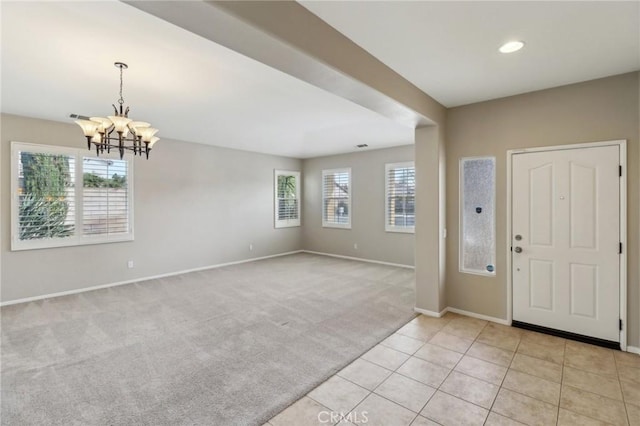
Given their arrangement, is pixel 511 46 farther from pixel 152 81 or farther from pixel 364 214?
pixel 364 214

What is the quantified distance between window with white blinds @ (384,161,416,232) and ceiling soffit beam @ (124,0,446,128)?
3.79 meters

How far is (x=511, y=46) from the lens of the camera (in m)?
2.38

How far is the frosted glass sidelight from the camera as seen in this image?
3646mm

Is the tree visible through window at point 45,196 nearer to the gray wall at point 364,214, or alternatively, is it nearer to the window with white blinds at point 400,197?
the gray wall at point 364,214

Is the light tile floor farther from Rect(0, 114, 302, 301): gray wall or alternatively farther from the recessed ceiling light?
Rect(0, 114, 302, 301): gray wall

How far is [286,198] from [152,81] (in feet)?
17.7

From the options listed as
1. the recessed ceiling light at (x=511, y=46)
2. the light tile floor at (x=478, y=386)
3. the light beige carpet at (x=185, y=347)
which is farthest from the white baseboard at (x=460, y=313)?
the recessed ceiling light at (x=511, y=46)

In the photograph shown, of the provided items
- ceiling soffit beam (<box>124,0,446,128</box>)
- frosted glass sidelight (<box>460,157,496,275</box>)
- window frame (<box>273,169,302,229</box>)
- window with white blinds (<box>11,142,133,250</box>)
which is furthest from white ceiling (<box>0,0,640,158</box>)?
window frame (<box>273,169,302,229</box>)

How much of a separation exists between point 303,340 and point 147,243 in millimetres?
4046

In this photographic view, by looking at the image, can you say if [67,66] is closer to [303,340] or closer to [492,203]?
[303,340]

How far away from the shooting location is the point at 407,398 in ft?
7.36

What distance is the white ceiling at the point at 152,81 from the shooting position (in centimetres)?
217

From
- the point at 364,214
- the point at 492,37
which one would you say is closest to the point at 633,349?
the point at 492,37

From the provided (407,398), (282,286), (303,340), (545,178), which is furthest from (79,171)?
(545,178)
